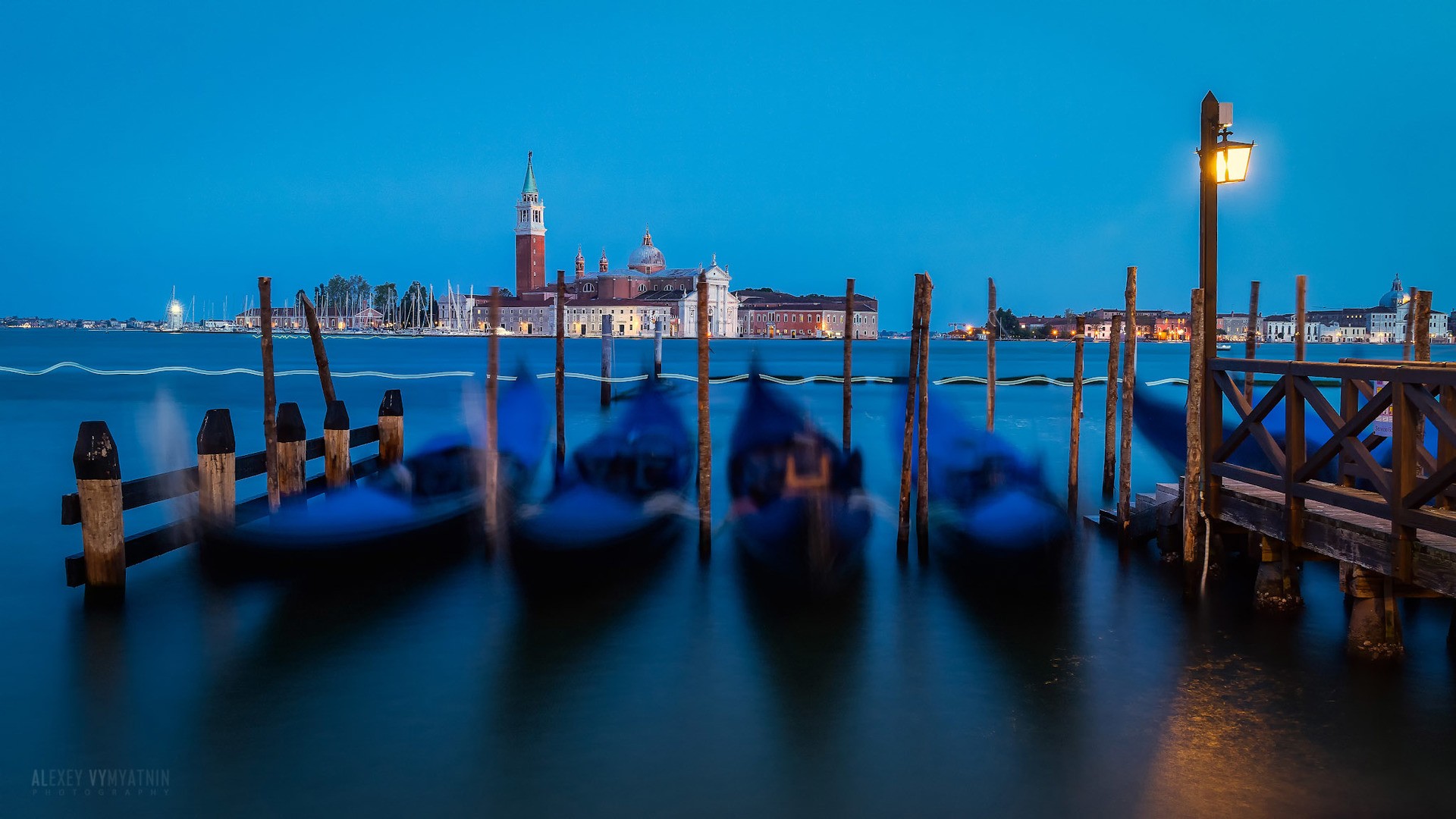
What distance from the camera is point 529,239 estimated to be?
92938 millimetres

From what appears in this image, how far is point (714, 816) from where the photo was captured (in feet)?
12.2

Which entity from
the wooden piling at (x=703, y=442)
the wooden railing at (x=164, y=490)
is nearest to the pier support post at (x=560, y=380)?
the wooden railing at (x=164, y=490)

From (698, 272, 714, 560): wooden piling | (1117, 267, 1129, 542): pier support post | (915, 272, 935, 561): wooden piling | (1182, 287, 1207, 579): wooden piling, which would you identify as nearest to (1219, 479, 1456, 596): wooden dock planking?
(1182, 287, 1207, 579): wooden piling

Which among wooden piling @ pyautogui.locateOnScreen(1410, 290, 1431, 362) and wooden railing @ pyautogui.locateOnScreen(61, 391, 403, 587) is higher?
wooden piling @ pyautogui.locateOnScreen(1410, 290, 1431, 362)

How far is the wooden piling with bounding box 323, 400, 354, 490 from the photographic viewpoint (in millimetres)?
7977

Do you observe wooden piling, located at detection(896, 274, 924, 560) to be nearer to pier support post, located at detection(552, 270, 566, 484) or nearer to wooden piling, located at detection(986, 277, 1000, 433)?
wooden piling, located at detection(986, 277, 1000, 433)

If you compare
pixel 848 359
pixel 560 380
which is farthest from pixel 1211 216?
pixel 560 380

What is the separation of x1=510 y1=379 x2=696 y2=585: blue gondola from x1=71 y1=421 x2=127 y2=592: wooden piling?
2303 mm

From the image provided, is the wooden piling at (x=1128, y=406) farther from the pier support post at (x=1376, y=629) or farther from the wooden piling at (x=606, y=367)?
the wooden piling at (x=606, y=367)

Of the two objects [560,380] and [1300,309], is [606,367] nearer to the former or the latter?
[560,380]

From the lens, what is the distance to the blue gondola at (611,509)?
7055mm

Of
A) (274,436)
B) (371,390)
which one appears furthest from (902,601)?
(371,390)

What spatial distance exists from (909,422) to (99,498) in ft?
14.7

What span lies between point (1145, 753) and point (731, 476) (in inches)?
189
